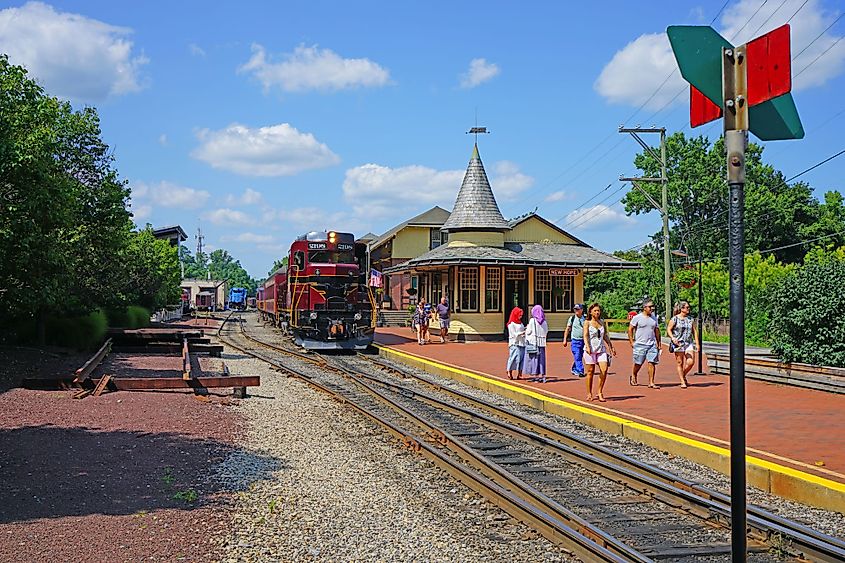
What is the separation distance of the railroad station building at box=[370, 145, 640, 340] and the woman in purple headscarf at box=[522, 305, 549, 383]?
12.1 meters

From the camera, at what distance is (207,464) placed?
9.19 metres

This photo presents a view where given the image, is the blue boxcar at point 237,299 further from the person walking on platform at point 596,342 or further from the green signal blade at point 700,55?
the green signal blade at point 700,55

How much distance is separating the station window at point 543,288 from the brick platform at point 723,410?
11266 mm

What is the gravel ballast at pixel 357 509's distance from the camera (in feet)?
20.4

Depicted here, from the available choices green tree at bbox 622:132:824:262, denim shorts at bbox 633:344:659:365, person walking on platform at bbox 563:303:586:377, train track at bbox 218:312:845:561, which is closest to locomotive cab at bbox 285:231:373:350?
person walking on platform at bbox 563:303:586:377

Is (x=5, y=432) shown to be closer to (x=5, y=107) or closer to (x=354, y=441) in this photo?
(x=354, y=441)

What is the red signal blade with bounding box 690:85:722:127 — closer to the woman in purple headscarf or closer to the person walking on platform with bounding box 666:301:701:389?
the person walking on platform with bounding box 666:301:701:389

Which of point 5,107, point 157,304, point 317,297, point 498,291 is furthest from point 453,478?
point 157,304

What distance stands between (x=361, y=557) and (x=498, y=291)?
82.7 feet

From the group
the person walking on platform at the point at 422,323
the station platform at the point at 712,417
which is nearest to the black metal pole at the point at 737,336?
the station platform at the point at 712,417

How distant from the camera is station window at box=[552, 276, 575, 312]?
3238 cm

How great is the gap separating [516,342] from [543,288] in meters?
15.4

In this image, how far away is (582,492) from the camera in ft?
26.3

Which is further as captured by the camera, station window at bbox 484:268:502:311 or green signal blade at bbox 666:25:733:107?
station window at bbox 484:268:502:311
